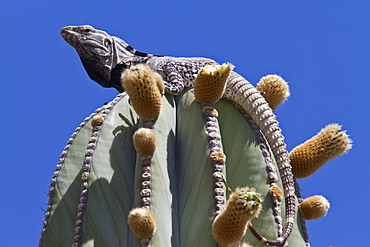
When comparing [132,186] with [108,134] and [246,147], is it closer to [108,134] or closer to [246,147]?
[108,134]

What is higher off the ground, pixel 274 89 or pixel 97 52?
pixel 97 52

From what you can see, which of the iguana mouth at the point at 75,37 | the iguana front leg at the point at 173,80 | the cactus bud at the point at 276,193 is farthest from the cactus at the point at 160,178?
the iguana mouth at the point at 75,37

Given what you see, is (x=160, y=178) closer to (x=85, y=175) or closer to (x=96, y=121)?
(x=85, y=175)

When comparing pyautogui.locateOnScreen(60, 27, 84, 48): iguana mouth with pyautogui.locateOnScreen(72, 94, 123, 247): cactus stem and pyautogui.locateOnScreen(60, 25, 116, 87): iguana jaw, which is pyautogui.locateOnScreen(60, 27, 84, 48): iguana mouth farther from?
pyautogui.locateOnScreen(72, 94, 123, 247): cactus stem

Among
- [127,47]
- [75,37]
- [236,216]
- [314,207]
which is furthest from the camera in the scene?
[127,47]

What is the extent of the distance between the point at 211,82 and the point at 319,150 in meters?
0.98

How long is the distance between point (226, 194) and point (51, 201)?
1381mm

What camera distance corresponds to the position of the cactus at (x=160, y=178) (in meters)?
5.08

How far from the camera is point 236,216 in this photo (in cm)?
449

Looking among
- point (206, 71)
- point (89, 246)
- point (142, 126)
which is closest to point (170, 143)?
point (142, 126)

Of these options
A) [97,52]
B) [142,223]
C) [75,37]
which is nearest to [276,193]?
[142,223]

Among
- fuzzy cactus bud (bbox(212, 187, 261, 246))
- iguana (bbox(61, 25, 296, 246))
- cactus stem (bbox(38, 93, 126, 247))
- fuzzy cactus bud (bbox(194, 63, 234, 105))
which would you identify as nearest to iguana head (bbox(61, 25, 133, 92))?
iguana (bbox(61, 25, 296, 246))

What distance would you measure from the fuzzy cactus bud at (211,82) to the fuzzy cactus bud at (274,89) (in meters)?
0.74

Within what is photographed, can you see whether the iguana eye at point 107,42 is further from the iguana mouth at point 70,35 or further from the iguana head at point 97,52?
the iguana mouth at point 70,35
